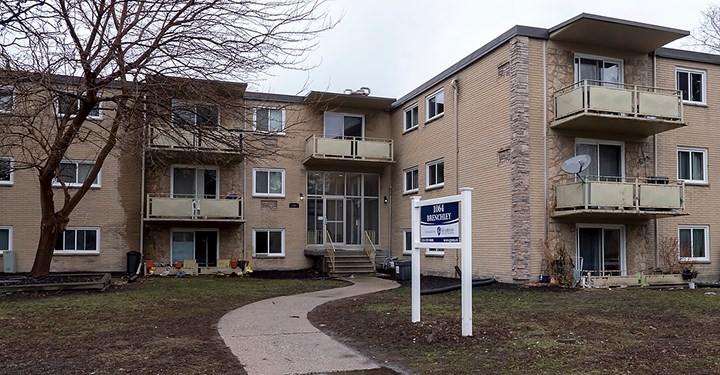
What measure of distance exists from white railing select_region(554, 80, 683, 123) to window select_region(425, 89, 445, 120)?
563 cm

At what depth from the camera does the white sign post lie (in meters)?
9.04

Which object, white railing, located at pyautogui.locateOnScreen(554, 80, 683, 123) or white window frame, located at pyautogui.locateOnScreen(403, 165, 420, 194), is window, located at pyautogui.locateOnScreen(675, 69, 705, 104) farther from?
white window frame, located at pyautogui.locateOnScreen(403, 165, 420, 194)

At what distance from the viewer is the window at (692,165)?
814 inches

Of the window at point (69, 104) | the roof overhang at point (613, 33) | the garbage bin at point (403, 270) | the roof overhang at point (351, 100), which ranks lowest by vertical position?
the garbage bin at point (403, 270)

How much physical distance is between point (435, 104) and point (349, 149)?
4196 millimetres

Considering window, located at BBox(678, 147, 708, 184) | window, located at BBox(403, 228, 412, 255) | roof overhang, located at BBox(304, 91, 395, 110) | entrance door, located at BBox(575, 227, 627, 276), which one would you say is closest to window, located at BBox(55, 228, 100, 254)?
roof overhang, located at BBox(304, 91, 395, 110)

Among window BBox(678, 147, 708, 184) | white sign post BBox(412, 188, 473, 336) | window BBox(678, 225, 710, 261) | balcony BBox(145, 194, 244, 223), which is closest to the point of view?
white sign post BBox(412, 188, 473, 336)

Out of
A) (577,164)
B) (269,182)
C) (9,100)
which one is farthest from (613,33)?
(9,100)

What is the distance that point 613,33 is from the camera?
1823cm

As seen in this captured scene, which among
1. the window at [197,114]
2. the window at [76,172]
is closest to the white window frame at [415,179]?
the window at [76,172]

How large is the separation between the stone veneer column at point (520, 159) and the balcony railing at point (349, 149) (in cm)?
870

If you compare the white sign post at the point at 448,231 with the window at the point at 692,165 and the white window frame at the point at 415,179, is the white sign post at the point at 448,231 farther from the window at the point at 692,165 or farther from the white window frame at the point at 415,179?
the white window frame at the point at 415,179

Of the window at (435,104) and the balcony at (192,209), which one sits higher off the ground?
the window at (435,104)

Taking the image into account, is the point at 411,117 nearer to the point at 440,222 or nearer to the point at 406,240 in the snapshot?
the point at 406,240
